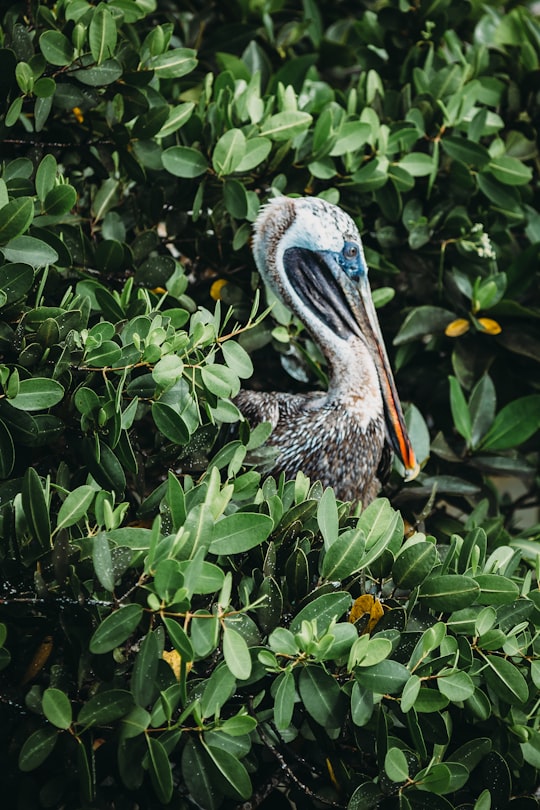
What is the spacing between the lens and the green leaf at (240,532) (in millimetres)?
1057

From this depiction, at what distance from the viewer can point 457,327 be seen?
5.63 ft

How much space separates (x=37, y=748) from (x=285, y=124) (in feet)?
3.55

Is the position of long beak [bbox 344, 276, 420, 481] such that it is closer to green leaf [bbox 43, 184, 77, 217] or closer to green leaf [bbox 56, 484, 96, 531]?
green leaf [bbox 43, 184, 77, 217]

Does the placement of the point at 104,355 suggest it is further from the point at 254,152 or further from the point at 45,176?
the point at 254,152

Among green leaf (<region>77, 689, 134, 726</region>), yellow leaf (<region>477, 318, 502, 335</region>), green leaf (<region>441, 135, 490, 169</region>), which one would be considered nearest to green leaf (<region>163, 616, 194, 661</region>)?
green leaf (<region>77, 689, 134, 726</region>)

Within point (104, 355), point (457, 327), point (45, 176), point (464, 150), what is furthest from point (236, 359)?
point (464, 150)

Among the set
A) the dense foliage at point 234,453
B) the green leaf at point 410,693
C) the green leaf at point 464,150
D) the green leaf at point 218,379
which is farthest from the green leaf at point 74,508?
the green leaf at point 464,150

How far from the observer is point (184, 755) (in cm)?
102

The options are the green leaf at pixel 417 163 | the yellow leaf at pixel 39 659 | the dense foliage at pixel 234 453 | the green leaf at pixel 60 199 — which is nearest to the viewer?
the dense foliage at pixel 234 453

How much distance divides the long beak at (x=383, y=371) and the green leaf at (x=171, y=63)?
19.1 inches

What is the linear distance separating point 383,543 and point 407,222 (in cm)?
81

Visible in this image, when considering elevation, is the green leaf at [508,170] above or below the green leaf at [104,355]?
above

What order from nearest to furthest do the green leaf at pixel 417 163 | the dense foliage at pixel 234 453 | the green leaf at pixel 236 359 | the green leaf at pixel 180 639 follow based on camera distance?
the green leaf at pixel 180 639 < the dense foliage at pixel 234 453 < the green leaf at pixel 236 359 < the green leaf at pixel 417 163

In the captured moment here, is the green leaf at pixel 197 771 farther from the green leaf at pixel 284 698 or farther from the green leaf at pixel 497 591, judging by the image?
the green leaf at pixel 497 591
